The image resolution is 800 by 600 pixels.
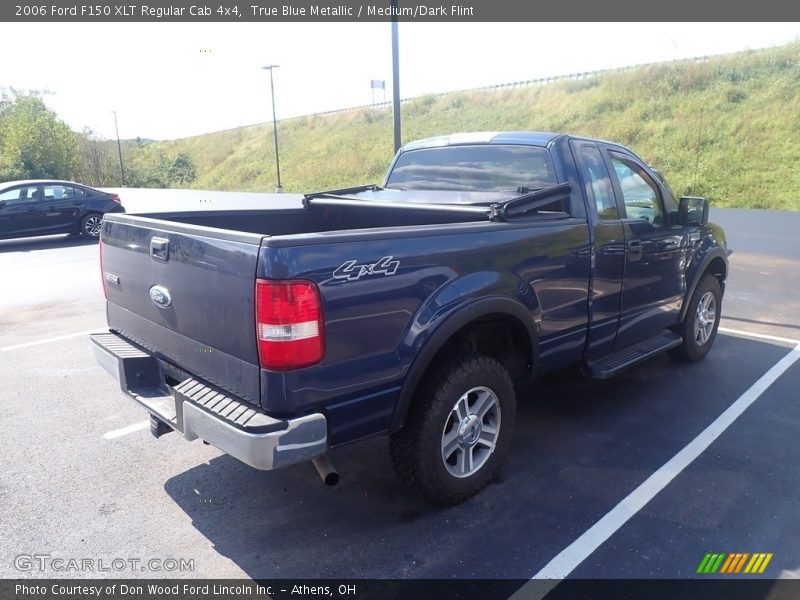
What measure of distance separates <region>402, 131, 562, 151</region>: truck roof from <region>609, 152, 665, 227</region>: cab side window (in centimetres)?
55

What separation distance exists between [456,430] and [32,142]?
46.1m

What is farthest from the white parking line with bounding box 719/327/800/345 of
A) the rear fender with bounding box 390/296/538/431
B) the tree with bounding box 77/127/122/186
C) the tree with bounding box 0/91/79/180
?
the tree with bounding box 77/127/122/186

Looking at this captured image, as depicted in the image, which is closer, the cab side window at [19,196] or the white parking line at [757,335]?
the white parking line at [757,335]

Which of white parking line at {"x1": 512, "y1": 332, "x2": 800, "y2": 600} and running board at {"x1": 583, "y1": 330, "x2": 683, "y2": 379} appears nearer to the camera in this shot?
white parking line at {"x1": 512, "y1": 332, "x2": 800, "y2": 600}

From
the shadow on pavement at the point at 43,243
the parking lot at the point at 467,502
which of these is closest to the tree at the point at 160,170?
the shadow on pavement at the point at 43,243

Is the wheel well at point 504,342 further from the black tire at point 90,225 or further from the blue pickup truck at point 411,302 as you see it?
the black tire at point 90,225

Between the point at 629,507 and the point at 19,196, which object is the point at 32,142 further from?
the point at 629,507

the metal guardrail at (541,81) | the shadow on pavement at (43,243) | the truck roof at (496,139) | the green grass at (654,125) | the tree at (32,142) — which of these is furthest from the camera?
the tree at (32,142)

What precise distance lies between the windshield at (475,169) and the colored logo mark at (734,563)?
241 cm

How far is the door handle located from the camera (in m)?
4.28

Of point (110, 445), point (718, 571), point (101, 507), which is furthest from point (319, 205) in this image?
point (718, 571)

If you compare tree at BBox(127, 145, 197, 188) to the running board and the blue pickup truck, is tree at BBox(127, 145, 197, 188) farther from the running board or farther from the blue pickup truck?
the running board

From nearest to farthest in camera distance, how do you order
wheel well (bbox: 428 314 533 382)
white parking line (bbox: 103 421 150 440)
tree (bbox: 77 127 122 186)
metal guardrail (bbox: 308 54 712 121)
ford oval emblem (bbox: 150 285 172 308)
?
ford oval emblem (bbox: 150 285 172 308), wheel well (bbox: 428 314 533 382), white parking line (bbox: 103 421 150 440), metal guardrail (bbox: 308 54 712 121), tree (bbox: 77 127 122 186)

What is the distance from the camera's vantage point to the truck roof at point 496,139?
4.28m
